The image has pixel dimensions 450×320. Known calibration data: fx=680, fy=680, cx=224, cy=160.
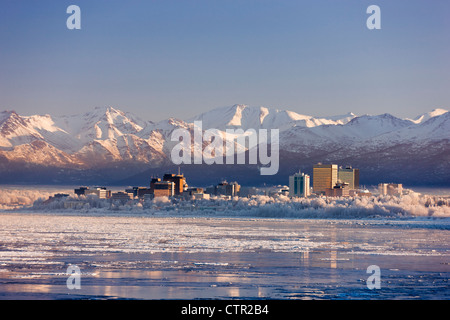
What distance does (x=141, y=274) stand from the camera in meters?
44.0

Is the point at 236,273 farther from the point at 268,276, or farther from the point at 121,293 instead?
the point at 121,293

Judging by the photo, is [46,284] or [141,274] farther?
[141,274]

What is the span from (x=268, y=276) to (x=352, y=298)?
9.42 m

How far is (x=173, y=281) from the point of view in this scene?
4075 centimetres

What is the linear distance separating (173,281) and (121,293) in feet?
18.0

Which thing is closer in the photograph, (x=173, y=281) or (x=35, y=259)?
(x=173, y=281)

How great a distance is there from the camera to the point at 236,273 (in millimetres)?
45156

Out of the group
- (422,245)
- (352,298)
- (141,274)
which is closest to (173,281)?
(141,274)

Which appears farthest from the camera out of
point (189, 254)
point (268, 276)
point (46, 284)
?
point (189, 254)

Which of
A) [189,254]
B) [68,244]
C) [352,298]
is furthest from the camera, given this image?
[68,244]
